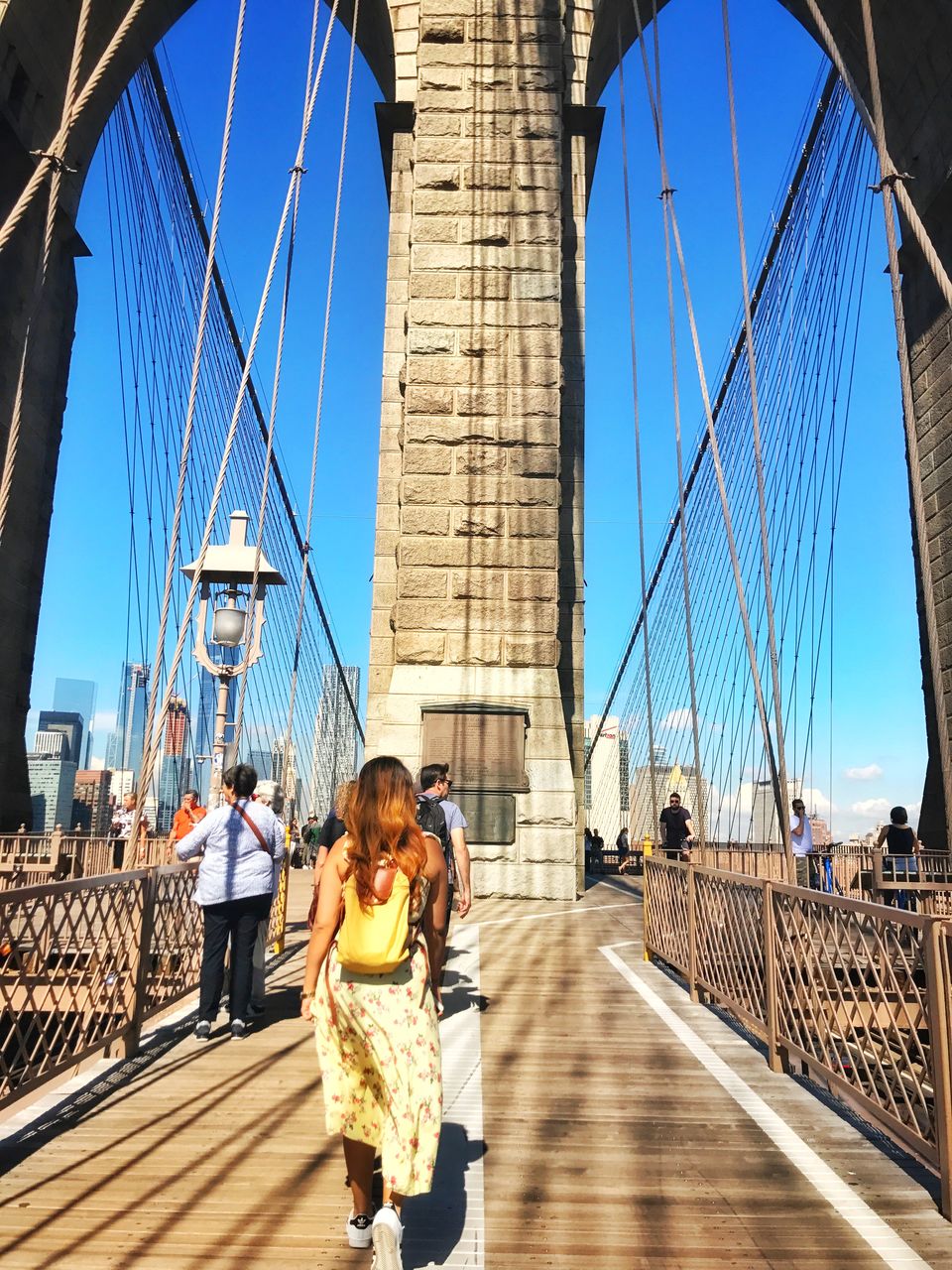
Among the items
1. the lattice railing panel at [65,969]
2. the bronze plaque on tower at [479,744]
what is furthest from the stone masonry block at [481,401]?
the lattice railing panel at [65,969]

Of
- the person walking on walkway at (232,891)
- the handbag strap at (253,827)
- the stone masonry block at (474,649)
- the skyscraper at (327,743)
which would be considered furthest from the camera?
the skyscraper at (327,743)

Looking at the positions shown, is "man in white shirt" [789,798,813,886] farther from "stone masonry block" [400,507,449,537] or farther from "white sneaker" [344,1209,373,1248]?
"white sneaker" [344,1209,373,1248]

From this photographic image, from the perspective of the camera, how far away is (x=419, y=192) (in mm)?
10125

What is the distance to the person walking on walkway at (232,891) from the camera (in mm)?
4305

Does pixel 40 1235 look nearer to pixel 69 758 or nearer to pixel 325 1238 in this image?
pixel 325 1238

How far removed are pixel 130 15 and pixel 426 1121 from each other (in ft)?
16.2

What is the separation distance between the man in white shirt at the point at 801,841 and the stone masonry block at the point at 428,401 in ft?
17.2

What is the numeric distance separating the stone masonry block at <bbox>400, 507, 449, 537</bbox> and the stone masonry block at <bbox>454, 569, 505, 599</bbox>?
40cm

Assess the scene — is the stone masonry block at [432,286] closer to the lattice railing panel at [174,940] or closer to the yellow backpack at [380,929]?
the lattice railing panel at [174,940]

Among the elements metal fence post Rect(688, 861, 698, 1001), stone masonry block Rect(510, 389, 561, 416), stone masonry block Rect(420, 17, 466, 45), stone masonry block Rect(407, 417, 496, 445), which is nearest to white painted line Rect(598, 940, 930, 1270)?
metal fence post Rect(688, 861, 698, 1001)

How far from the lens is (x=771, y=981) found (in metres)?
3.79

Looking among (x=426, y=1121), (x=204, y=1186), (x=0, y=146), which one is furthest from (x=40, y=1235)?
(x=0, y=146)

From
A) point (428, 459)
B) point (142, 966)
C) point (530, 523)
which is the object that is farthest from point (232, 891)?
point (428, 459)

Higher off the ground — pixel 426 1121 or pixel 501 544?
pixel 501 544
